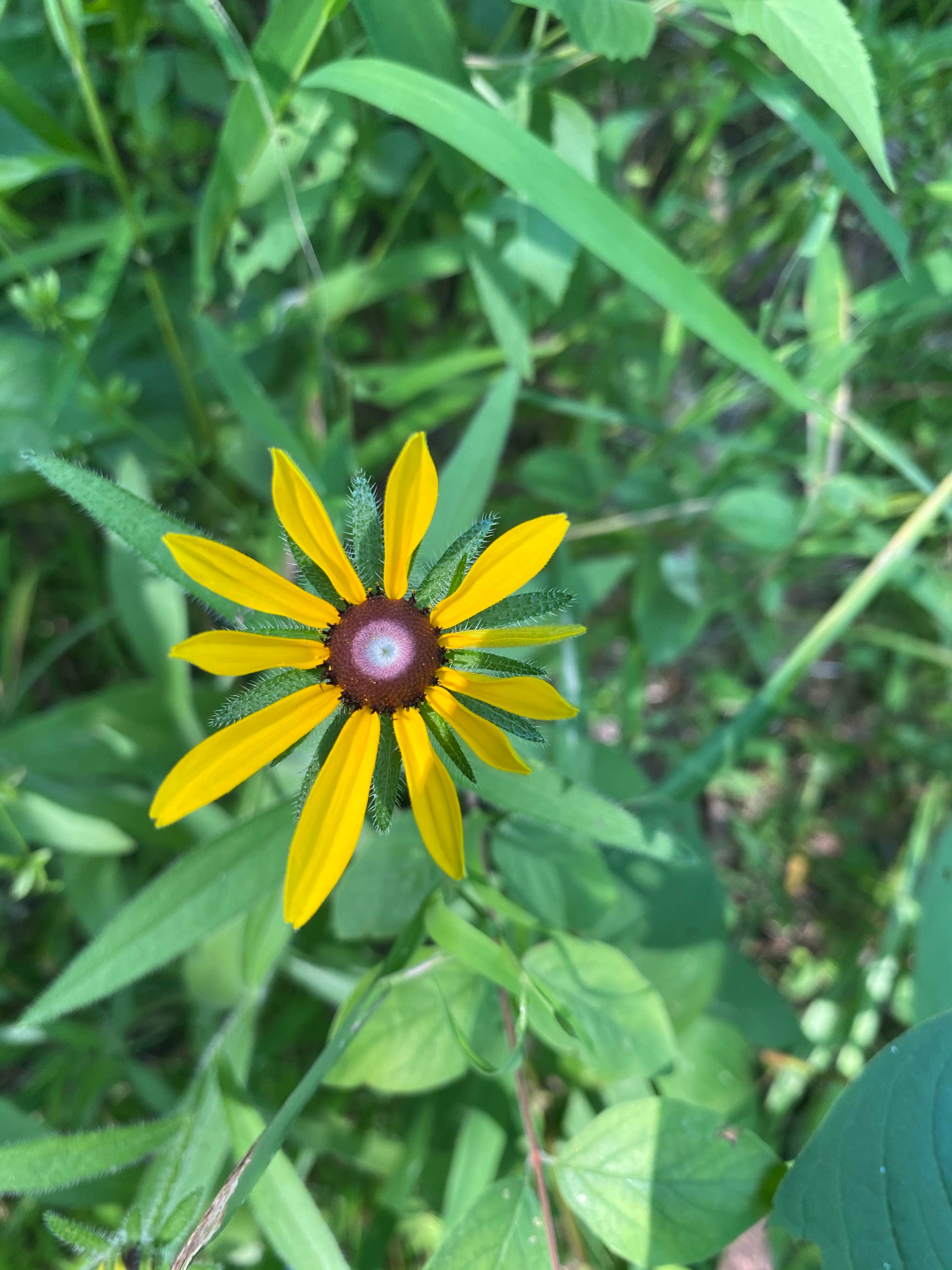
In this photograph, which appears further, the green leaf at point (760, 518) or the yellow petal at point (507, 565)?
the green leaf at point (760, 518)

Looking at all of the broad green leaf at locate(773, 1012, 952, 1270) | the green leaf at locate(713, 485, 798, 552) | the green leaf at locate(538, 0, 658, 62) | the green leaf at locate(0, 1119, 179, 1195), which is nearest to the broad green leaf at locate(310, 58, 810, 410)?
the green leaf at locate(538, 0, 658, 62)

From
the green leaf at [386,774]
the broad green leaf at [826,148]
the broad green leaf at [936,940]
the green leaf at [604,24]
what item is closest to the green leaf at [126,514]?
the green leaf at [386,774]

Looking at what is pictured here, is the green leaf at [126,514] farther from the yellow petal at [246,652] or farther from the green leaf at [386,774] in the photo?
the green leaf at [386,774]

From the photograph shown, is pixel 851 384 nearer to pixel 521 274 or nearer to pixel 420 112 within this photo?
pixel 521 274

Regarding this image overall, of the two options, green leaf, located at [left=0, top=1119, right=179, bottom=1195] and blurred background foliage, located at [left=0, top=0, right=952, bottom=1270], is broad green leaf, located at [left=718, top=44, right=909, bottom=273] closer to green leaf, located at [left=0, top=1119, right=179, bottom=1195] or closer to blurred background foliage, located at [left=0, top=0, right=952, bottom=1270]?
blurred background foliage, located at [left=0, top=0, right=952, bottom=1270]

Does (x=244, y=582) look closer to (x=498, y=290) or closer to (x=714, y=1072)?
(x=498, y=290)

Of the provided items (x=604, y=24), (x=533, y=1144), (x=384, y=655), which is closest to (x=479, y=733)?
(x=384, y=655)
